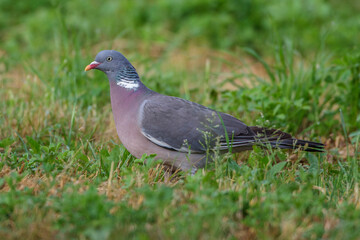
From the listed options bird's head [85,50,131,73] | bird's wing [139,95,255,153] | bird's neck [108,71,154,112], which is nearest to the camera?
bird's wing [139,95,255,153]

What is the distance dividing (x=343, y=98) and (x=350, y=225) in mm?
2421

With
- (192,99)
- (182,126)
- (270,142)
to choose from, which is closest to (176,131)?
(182,126)

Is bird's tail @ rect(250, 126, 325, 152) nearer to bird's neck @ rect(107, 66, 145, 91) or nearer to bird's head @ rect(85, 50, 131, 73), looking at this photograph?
bird's neck @ rect(107, 66, 145, 91)

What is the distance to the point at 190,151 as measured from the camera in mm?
3414

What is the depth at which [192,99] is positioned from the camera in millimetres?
4973

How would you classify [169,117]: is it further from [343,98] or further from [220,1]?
Answer: [220,1]

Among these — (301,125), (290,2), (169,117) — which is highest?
(290,2)

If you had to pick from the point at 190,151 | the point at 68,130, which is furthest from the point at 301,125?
the point at 68,130

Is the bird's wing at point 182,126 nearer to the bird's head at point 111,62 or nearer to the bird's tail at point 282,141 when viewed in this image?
the bird's tail at point 282,141

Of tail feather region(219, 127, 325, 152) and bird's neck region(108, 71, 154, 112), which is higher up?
bird's neck region(108, 71, 154, 112)

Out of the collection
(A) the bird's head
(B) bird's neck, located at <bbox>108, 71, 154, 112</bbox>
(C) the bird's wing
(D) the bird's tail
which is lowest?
(D) the bird's tail

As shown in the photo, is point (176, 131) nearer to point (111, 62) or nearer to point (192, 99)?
point (111, 62)

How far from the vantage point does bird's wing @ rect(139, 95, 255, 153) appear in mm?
3385

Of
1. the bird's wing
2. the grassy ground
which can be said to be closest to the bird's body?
the bird's wing
